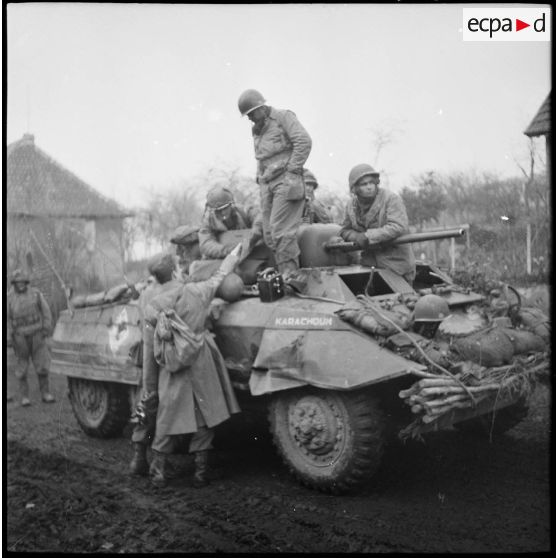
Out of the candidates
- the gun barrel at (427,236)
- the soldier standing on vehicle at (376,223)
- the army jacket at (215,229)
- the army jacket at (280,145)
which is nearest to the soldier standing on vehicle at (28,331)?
the army jacket at (215,229)

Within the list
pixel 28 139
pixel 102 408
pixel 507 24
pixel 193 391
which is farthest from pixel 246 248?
pixel 507 24

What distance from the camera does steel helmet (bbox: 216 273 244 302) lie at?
7.19 m

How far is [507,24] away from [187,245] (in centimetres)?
416

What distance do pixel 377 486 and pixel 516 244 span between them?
9.82ft

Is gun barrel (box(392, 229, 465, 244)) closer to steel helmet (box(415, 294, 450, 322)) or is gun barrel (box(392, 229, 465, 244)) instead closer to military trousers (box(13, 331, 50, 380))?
steel helmet (box(415, 294, 450, 322))

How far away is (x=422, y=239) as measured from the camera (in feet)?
23.1

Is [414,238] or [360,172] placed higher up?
[360,172]

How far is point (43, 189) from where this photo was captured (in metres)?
7.95

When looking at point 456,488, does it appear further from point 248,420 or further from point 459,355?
point 248,420

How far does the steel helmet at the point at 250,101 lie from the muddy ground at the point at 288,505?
3345 mm

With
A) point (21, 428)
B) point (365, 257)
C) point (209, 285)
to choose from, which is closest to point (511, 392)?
point (365, 257)

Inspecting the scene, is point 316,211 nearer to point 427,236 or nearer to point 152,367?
point 427,236

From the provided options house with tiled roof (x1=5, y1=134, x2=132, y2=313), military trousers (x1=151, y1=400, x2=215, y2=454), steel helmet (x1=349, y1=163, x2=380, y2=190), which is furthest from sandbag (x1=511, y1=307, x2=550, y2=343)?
house with tiled roof (x1=5, y1=134, x2=132, y2=313)

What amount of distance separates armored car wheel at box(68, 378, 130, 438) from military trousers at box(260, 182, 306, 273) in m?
2.66
